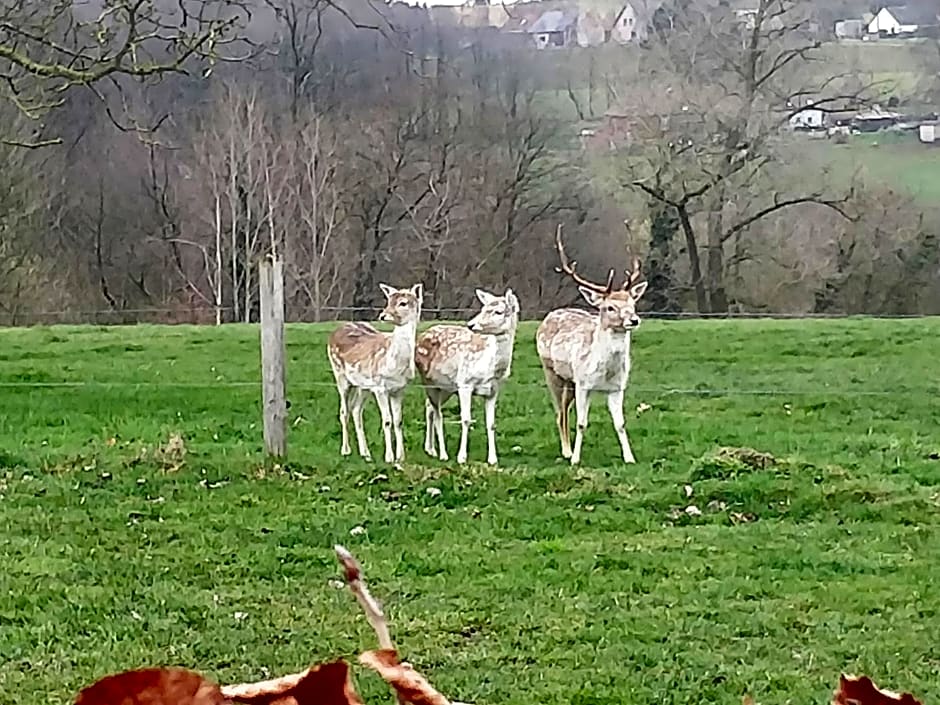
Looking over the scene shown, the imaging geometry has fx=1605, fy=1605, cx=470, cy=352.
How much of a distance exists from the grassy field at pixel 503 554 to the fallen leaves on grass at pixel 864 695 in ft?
13.2

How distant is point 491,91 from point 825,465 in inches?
887

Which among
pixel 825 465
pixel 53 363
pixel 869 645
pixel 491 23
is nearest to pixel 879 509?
pixel 825 465

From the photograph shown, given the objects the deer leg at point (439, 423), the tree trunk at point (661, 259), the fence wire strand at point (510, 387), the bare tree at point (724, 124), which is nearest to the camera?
the deer leg at point (439, 423)

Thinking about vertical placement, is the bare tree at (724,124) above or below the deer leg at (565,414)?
above

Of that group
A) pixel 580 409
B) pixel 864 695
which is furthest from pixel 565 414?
pixel 864 695

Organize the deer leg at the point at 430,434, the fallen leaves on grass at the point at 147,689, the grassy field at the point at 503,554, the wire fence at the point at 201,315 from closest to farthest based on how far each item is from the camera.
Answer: the fallen leaves on grass at the point at 147,689 < the grassy field at the point at 503,554 < the deer leg at the point at 430,434 < the wire fence at the point at 201,315

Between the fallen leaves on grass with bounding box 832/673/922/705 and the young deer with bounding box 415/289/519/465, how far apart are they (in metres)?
8.87

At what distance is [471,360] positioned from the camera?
10023 millimetres

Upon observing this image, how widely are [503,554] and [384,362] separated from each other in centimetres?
334

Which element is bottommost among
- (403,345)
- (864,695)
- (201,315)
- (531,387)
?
(201,315)

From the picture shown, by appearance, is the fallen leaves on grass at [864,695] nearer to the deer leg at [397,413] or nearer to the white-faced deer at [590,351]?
the white-faced deer at [590,351]

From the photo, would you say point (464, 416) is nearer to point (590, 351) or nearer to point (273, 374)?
point (590, 351)

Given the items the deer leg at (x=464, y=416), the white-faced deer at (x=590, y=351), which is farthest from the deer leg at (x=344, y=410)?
the white-faced deer at (x=590, y=351)

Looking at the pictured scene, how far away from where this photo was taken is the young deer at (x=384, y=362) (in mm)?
9766
